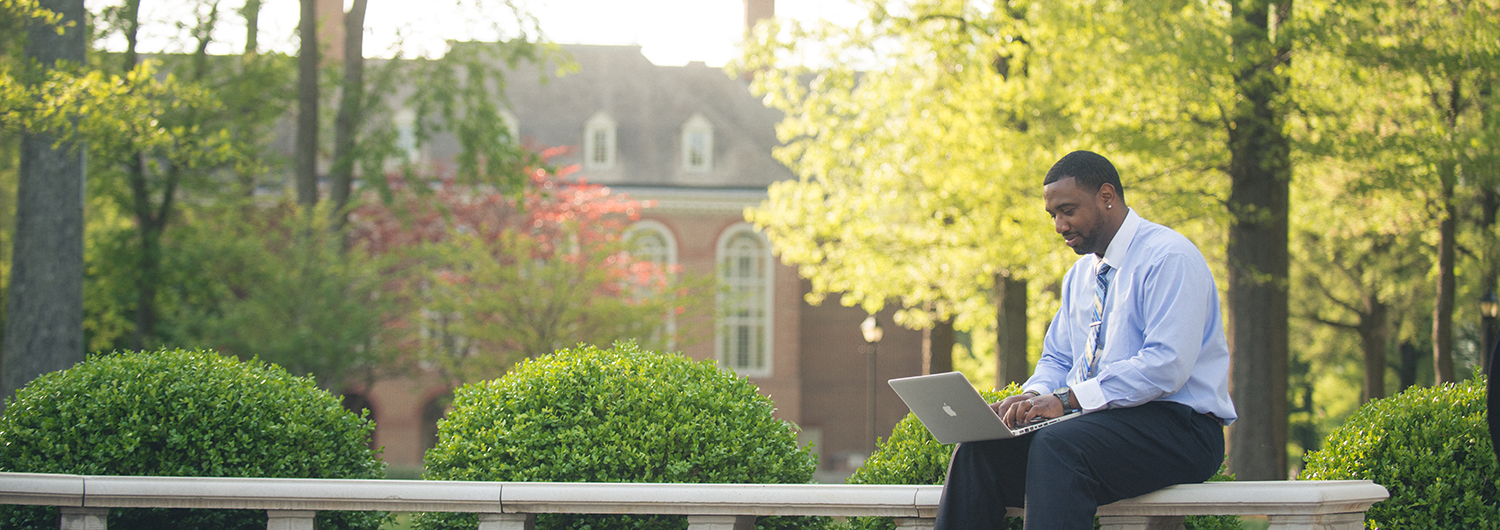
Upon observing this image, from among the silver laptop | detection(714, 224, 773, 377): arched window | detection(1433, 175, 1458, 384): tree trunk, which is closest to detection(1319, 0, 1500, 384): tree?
detection(1433, 175, 1458, 384): tree trunk

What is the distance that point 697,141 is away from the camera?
112 feet

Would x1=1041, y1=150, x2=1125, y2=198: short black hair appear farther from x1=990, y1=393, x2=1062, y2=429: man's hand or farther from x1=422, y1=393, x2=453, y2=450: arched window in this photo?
x1=422, y1=393, x2=453, y2=450: arched window

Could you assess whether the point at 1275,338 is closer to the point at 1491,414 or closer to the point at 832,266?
the point at 832,266

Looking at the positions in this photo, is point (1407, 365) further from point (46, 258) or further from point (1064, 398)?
point (46, 258)

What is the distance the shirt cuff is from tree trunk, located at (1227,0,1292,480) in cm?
873

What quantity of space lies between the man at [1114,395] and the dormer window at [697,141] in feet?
100

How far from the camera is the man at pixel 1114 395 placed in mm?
3275

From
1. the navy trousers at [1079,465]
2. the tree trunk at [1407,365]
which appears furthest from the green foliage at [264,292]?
the tree trunk at [1407,365]

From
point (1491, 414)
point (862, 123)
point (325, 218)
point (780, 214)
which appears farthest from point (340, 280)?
point (1491, 414)

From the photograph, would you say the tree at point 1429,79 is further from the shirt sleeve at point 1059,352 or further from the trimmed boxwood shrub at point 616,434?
the trimmed boxwood shrub at point 616,434

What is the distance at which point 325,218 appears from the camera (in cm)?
1659

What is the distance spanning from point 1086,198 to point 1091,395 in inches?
25.5

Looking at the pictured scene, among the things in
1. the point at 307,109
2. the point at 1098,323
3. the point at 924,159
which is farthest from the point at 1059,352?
the point at 307,109

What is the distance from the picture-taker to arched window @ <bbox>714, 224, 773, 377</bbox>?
110 ft
